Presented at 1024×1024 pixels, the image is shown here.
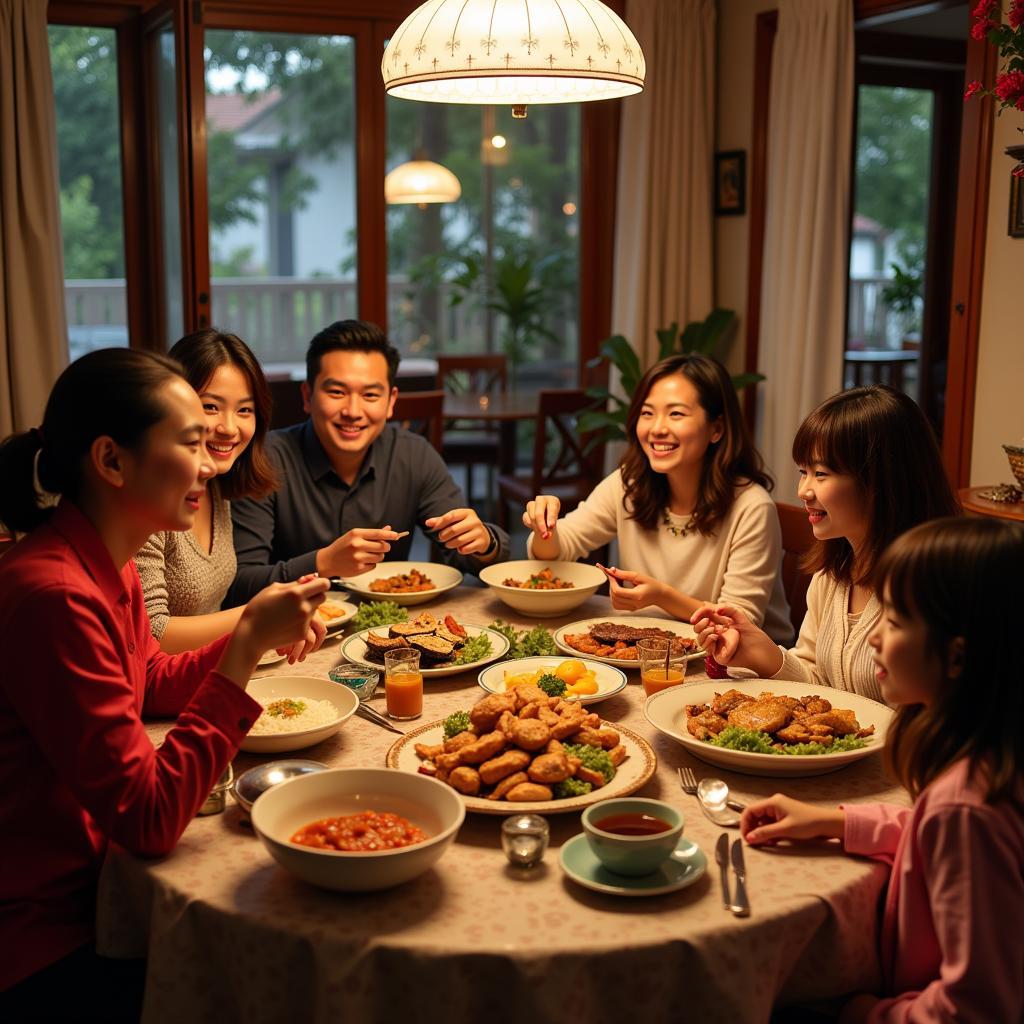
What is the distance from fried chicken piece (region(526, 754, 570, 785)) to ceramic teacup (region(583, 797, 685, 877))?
0.09 metres

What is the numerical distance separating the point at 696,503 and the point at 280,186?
405 centimetres

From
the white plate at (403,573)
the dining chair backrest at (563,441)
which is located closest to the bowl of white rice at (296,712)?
the white plate at (403,573)

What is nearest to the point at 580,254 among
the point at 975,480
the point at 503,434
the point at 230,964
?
the point at 503,434

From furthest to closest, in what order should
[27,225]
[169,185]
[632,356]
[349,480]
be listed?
[632,356] < [169,185] < [27,225] < [349,480]

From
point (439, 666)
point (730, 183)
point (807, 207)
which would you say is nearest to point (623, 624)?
point (439, 666)

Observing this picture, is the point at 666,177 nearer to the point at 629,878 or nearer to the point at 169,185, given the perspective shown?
the point at 169,185

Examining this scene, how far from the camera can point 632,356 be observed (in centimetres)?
533

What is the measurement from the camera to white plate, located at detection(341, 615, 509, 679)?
6.97 ft

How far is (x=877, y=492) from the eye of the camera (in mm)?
2080

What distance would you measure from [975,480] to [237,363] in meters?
2.87

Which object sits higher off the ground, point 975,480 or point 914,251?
point 914,251

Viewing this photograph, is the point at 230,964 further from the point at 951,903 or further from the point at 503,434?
the point at 503,434

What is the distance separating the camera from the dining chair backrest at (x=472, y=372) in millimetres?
6445

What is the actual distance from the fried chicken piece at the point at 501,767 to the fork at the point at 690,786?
24 centimetres
